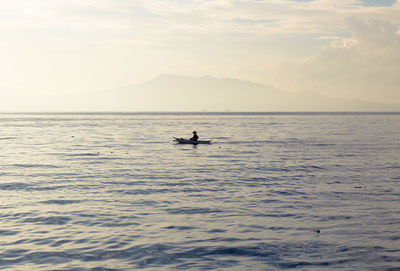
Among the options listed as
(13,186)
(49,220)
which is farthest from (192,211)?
(13,186)

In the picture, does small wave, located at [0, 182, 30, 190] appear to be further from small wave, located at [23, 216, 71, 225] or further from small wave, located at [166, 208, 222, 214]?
small wave, located at [166, 208, 222, 214]

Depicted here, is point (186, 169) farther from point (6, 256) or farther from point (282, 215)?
point (6, 256)

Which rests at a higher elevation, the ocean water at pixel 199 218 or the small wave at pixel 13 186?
the ocean water at pixel 199 218

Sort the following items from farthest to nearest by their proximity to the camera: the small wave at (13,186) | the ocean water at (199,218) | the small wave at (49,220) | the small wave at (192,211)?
the small wave at (13,186) → the small wave at (192,211) → the small wave at (49,220) → the ocean water at (199,218)

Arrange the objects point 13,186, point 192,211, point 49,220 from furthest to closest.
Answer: point 13,186 → point 192,211 → point 49,220

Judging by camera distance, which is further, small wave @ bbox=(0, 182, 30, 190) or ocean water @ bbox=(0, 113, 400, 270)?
small wave @ bbox=(0, 182, 30, 190)

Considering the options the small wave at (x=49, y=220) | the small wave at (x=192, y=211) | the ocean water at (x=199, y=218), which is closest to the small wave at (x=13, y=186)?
the ocean water at (x=199, y=218)

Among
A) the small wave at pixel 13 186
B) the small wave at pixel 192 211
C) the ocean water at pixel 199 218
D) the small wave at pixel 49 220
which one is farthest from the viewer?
the small wave at pixel 13 186

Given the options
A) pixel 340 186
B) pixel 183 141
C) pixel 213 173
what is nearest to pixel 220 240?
pixel 340 186

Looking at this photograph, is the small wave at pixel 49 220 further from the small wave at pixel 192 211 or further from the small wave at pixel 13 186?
the small wave at pixel 13 186

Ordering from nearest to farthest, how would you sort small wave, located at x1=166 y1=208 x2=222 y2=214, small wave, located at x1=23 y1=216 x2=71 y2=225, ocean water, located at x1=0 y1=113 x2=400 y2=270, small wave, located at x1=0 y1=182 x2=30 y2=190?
ocean water, located at x1=0 y1=113 x2=400 y2=270 < small wave, located at x1=23 y1=216 x2=71 y2=225 < small wave, located at x1=166 y1=208 x2=222 y2=214 < small wave, located at x1=0 y1=182 x2=30 y2=190

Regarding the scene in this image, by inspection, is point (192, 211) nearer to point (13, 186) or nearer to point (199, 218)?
point (199, 218)

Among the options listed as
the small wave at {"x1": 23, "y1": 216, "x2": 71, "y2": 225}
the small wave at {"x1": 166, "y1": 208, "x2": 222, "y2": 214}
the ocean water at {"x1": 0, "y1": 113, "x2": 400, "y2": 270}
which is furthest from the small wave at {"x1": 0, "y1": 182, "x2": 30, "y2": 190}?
the small wave at {"x1": 166, "y1": 208, "x2": 222, "y2": 214}

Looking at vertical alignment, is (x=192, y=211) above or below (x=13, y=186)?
above
